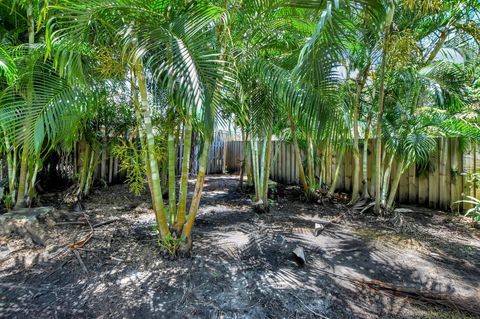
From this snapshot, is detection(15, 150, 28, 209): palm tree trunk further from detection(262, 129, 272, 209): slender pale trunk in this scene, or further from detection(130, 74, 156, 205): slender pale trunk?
detection(262, 129, 272, 209): slender pale trunk

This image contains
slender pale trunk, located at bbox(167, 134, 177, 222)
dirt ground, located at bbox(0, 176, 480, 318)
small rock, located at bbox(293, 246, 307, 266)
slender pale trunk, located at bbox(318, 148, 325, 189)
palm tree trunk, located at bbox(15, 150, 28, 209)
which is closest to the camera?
dirt ground, located at bbox(0, 176, 480, 318)

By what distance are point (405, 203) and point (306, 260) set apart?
10.0 ft

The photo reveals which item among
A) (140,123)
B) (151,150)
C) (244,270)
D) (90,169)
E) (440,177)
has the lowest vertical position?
(244,270)

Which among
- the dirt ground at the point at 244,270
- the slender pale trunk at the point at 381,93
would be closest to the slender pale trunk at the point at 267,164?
the dirt ground at the point at 244,270

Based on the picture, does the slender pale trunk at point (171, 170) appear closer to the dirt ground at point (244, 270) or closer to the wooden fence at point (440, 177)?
the dirt ground at point (244, 270)

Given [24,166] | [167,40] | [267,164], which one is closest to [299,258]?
[267,164]

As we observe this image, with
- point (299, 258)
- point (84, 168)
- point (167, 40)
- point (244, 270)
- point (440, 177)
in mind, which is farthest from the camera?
point (84, 168)

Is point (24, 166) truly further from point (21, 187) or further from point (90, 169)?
point (90, 169)

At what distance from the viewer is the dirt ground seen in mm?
1521

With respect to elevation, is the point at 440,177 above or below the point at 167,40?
below

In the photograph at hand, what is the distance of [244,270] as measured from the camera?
195 cm

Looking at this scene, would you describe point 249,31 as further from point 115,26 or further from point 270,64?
point 115,26

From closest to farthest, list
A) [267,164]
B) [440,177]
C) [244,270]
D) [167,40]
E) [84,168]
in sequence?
[167,40]
[244,270]
[267,164]
[440,177]
[84,168]

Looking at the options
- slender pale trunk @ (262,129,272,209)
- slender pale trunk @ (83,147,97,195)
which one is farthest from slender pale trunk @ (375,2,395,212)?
slender pale trunk @ (83,147,97,195)
